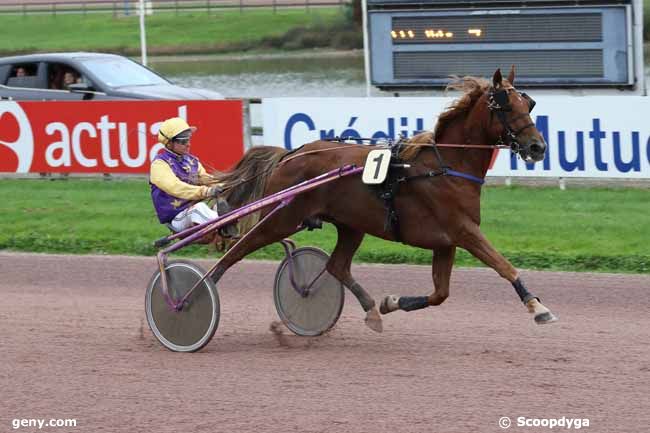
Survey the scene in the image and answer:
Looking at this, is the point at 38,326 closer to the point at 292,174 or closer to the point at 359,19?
the point at 292,174

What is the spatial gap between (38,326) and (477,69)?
8.84 meters

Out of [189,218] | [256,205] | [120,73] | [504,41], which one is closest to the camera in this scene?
[256,205]

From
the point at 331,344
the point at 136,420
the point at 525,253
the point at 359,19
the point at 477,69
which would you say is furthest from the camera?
the point at 359,19

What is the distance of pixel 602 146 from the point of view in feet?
40.8

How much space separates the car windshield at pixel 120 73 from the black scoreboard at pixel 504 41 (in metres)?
3.54

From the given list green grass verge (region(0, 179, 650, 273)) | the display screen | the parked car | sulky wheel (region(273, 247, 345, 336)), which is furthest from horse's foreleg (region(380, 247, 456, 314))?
the parked car

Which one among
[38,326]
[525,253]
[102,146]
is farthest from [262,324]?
[102,146]

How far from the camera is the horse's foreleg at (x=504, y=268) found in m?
6.76

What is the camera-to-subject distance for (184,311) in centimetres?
742

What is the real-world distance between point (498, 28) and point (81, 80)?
599cm

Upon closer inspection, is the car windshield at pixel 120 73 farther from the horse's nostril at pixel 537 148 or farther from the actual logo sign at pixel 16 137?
the horse's nostril at pixel 537 148

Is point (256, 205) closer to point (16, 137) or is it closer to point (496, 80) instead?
point (496, 80)

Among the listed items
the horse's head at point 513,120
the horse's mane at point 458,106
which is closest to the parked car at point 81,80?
the horse's mane at point 458,106

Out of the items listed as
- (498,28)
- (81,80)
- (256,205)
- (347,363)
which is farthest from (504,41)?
(347,363)
